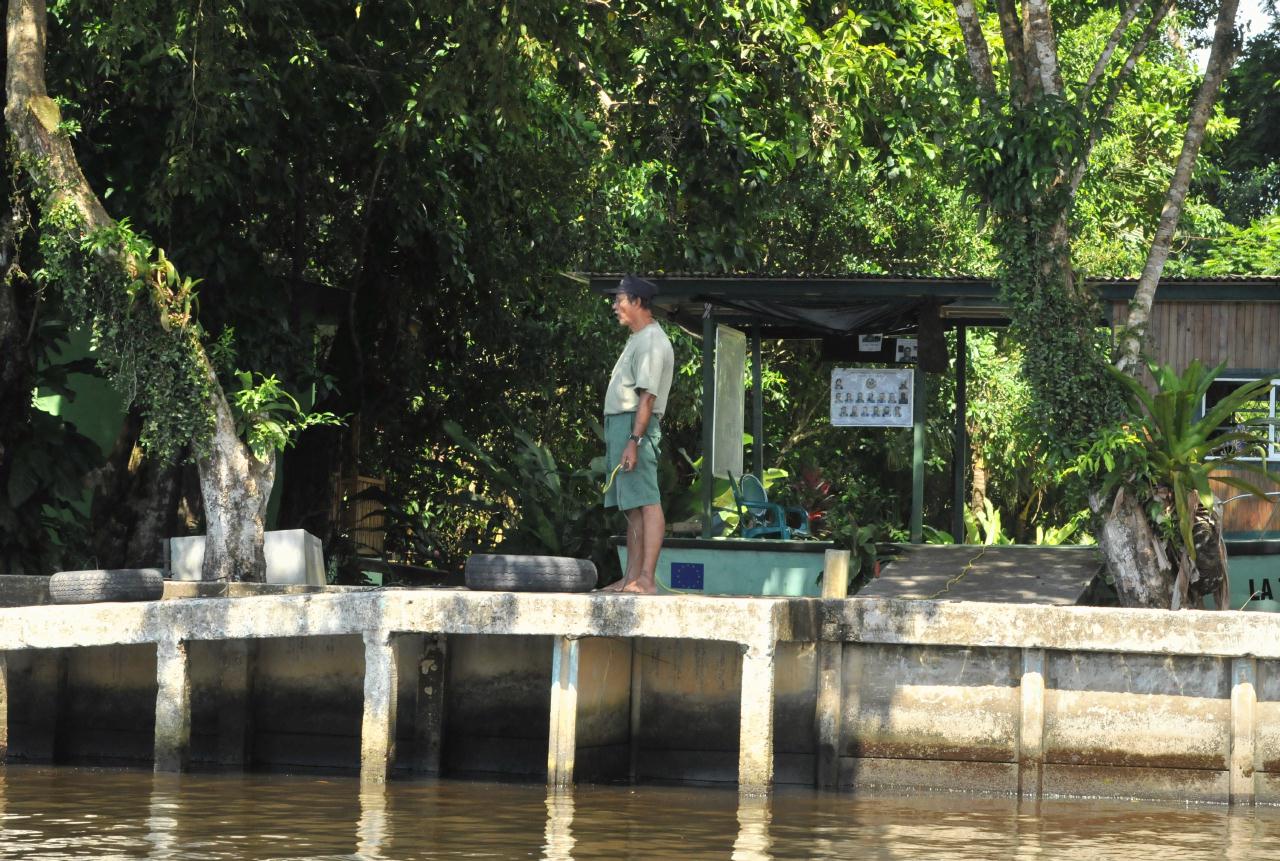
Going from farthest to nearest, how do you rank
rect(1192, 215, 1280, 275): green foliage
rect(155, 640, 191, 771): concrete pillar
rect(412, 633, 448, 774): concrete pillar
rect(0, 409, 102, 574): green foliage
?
rect(1192, 215, 1280, 275): green foliage < rect(0, 409, 102, 574): green foliage < rect(412, 633, 448, 774): concrete pillar < rect(155, 640, 191, 771): concrete pillar

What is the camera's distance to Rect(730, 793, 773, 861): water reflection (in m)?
8.45

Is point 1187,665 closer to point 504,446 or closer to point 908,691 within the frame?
point 908,691

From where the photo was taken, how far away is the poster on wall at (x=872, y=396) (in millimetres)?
15648

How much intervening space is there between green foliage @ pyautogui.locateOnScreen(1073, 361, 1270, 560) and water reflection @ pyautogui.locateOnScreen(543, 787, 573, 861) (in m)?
4.13

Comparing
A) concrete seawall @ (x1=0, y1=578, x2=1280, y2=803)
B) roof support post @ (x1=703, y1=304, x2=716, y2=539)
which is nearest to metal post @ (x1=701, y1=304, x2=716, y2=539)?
roof support post @ (x1=703, y1=304, x2=716, y2=539)

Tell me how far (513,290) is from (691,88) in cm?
434

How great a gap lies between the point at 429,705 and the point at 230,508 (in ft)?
8.23

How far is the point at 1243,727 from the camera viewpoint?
407 inches

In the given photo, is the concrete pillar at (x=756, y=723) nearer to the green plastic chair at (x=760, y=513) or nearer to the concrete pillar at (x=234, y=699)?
the concrete pillar at (x=234, y=699)

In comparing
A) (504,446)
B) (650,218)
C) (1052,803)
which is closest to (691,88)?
(650,218)

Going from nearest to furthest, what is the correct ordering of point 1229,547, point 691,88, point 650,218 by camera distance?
point 1229,547 → point 691,88 → point 650,218

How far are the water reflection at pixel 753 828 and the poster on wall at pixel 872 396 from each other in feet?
19.6

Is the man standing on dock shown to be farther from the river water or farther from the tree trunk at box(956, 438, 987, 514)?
the tree trunk at box(956, 438, 987, 514)

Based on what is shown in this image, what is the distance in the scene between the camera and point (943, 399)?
75.9ft
